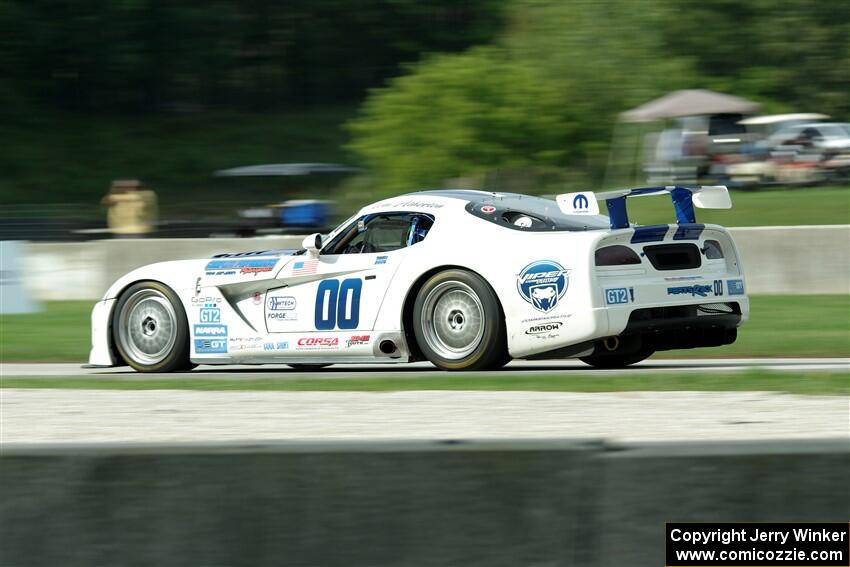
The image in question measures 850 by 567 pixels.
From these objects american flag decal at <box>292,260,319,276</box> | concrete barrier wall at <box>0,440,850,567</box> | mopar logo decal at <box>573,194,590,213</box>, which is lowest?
concrete barrier wall at <box>0,440,850,567</box>

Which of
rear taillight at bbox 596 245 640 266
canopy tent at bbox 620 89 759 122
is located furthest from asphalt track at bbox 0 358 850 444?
canopy tent at bbox 620 89 759 122

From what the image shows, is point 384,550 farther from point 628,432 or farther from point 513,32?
point 513,32

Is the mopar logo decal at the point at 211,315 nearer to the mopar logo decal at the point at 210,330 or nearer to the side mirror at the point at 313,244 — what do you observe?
the mopar logo decal at the point at 210,330

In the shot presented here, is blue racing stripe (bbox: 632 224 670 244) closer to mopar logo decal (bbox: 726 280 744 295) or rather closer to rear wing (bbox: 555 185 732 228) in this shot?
rear wing (bbox: 555 185 732 228)

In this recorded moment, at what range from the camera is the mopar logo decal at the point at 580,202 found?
381 inches

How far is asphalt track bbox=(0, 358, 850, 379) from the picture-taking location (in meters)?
10.5

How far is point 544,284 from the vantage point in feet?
31.4

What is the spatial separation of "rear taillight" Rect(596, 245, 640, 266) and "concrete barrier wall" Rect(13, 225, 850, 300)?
8.74 m

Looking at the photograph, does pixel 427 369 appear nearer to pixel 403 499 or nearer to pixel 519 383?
pixel 519 383

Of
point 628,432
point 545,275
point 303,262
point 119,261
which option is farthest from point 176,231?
point 628,432

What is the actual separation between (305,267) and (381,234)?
0.65 metres

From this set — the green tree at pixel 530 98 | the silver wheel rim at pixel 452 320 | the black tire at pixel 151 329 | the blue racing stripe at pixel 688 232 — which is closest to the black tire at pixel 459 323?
the silver wheel rim at pixel 452 320

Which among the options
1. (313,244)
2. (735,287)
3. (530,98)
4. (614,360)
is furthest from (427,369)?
(530,98)

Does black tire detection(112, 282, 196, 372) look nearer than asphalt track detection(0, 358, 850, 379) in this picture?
No
